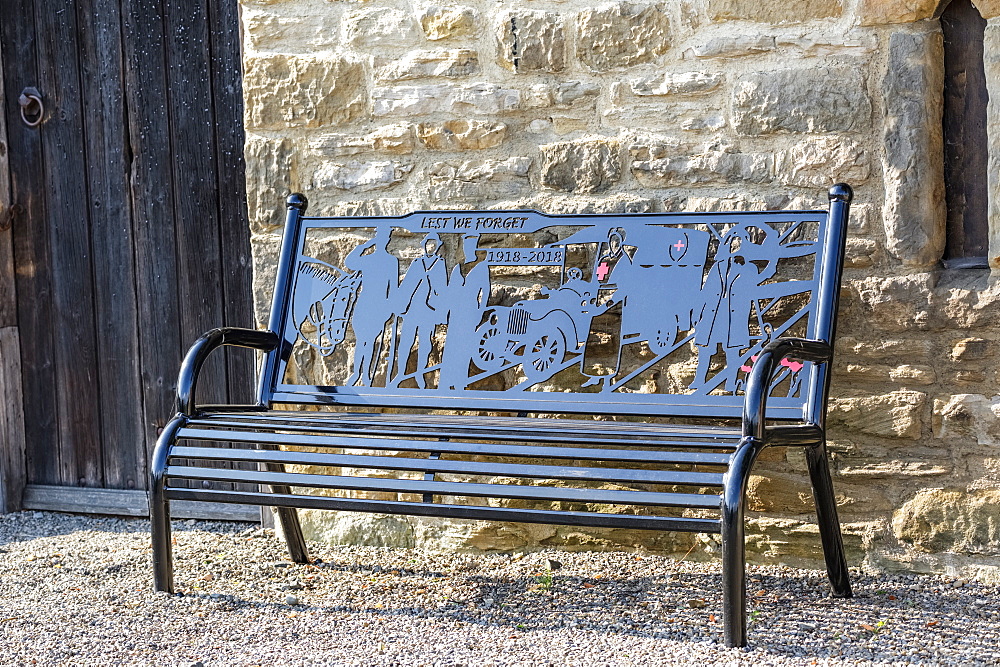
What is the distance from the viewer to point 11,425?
380cm

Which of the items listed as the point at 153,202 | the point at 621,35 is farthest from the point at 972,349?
the point at 153,202

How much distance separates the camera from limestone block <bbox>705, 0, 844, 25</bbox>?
266cm

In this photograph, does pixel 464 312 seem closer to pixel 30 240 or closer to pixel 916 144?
pixel 916 144

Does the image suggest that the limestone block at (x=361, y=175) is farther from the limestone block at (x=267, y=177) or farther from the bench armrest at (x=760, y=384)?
the bench armrest at (x=760, y=384)

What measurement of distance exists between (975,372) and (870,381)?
25cm

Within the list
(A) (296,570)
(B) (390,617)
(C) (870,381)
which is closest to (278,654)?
(B) (390,617)

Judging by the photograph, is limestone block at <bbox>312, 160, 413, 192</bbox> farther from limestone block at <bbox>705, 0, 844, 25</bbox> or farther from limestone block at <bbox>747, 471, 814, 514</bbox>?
limestone block at <bbox>747, 471, 814, 514</bbox>

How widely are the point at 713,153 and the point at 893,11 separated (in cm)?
56

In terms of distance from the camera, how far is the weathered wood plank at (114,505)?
139 inches

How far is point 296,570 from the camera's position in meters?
2.86

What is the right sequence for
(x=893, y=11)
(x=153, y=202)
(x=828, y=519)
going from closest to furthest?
(x=828, y=519), (x=893, y=11), (x=153, y=202)

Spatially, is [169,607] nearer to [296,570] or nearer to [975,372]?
[296,570]

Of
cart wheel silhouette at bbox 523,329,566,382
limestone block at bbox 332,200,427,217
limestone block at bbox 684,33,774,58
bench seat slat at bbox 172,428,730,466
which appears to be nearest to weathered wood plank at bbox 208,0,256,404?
limestone block at bbox 332,200,427,217

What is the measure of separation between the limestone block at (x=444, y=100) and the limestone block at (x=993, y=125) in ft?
3.99
